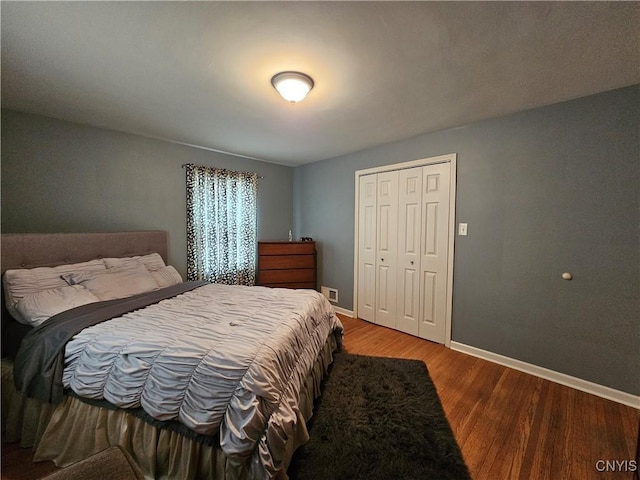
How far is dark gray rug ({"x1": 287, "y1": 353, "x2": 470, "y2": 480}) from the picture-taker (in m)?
1.33

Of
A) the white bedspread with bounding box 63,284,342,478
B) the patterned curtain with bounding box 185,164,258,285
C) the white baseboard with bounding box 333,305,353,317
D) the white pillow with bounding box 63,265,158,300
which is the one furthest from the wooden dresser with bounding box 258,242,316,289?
the white bedspread with bounding box 63,284,342,478

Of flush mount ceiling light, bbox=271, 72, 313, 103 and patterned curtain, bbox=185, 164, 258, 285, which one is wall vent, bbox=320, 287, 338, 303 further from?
→ flush mount ceiling light, bbox=271, 72, 313, 103

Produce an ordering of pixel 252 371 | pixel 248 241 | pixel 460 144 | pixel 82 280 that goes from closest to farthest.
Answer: pixel 252 371
pixel 82 280
pixel 460 144
pixel 248 241

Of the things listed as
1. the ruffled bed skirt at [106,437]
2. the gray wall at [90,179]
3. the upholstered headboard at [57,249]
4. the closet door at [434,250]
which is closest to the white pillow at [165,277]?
the upholstered headboard at [57,249]

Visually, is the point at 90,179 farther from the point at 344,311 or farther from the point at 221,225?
the point at 344,311

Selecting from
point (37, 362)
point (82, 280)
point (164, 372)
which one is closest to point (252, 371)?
point (164, 372)

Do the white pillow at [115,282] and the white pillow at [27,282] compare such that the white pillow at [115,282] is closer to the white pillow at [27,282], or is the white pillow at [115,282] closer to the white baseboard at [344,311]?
the white pillow at [27,282]

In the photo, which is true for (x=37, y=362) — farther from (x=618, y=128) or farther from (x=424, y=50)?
(x=618, y=128)

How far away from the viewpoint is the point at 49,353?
1.43 m

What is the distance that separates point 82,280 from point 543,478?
330 centimetres

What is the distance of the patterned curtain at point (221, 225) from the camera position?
3240 millimetres

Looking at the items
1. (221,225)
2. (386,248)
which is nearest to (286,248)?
(221,225)

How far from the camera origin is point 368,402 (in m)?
1.82

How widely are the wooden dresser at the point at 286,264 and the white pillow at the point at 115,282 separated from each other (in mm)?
1527
